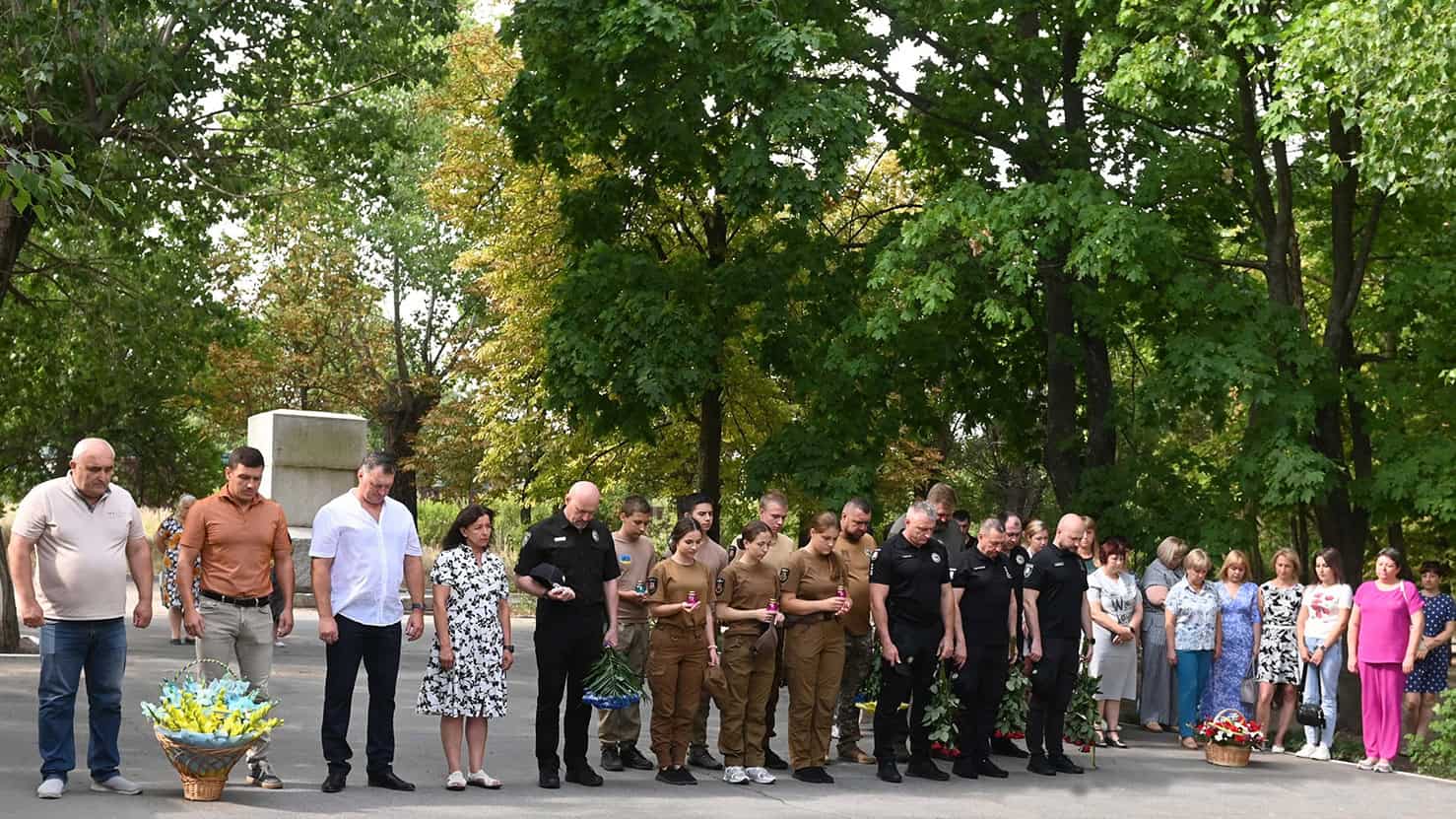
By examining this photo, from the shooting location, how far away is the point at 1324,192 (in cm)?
2344

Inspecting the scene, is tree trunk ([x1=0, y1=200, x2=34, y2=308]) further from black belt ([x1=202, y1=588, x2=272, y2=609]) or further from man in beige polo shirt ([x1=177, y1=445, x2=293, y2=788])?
black belt ([x1=202, y1=588, x2=272, y2=609])

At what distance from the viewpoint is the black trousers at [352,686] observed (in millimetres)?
10586

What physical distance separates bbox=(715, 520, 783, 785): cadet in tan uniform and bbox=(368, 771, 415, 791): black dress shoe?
2173 millimetres

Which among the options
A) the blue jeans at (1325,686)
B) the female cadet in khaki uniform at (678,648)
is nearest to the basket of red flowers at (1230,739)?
the blue jeans at (1325,686)

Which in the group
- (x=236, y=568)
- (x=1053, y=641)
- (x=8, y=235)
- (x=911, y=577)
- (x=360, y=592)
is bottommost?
(x=1053, y=641)

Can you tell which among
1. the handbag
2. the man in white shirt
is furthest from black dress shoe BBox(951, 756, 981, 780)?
the man in white shirt

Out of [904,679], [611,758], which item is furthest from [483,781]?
[904,679]

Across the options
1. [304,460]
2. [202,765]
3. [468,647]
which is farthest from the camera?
[304,460]

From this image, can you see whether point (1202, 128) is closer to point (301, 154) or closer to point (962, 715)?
point (301, 154)

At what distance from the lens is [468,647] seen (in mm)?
11070

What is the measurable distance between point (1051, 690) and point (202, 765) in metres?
6.17

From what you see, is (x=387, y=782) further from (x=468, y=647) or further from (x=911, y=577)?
(x=911, y=577)

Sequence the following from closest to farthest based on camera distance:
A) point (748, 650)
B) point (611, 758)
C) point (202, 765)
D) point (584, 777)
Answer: point (202, 765) < point (584, 777) < point (748, 650) < point (611, 758)

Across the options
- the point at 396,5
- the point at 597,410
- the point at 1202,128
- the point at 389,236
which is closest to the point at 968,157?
the point at 1202,128
